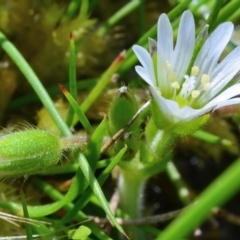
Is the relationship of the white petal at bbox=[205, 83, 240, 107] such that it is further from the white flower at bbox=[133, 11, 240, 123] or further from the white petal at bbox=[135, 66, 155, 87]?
the white petal at bbox=[135, 66, 155, 87]

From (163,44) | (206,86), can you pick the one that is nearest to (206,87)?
(206,86)

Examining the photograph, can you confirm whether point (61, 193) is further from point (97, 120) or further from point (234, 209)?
point (234, 209)

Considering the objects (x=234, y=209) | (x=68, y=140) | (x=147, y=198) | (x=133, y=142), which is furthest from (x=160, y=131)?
(x=234, y=209)

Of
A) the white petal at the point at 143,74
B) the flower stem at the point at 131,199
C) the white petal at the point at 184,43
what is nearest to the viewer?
the white petal at the point at 143,74

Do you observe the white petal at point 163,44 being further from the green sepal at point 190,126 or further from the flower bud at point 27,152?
the flower bud at point 27,152

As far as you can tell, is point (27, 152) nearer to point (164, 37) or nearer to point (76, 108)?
point (76, 108)

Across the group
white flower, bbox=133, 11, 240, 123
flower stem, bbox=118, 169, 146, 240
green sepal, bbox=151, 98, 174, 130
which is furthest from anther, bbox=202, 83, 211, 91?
flower stem, bbox=118, 169, 146, 240

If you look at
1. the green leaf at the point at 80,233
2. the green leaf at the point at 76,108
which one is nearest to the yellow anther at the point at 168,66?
the green leaf at the point at 76,108

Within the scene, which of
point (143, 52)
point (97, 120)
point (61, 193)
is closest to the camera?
point (143, 52)
